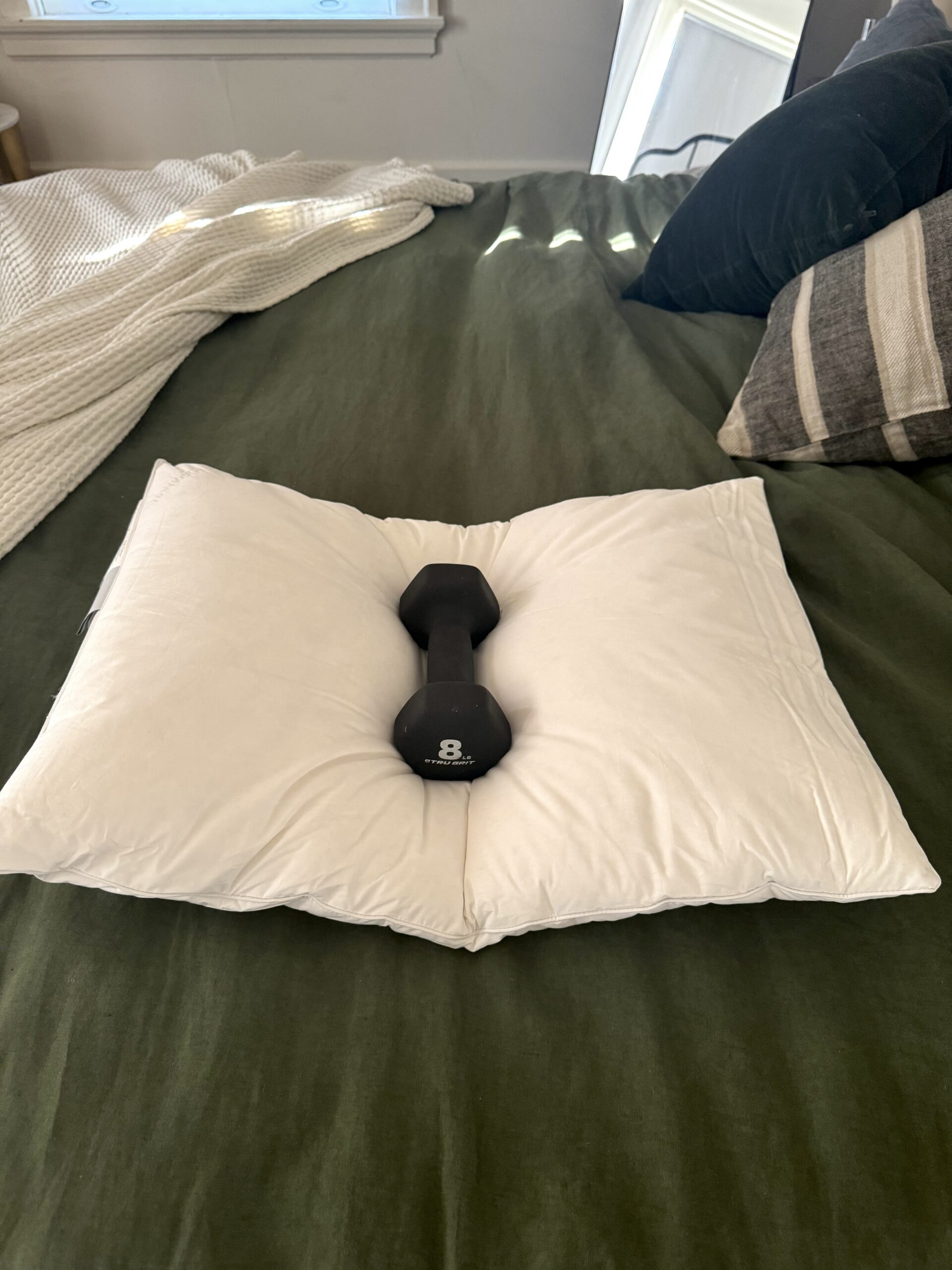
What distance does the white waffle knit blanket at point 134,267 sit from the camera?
3.28 feet

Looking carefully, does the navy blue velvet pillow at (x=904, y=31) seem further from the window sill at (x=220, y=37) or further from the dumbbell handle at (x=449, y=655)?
the window sill at (x=220, y=37)

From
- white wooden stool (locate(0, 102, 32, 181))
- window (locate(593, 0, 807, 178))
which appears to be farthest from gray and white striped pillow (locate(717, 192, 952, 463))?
white wooden stool (locate(0, 102, 32, 181))

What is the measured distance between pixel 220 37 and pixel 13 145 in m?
0.73

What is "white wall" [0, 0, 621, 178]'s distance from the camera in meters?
2.57

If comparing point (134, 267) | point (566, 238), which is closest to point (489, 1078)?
point (134, 267)

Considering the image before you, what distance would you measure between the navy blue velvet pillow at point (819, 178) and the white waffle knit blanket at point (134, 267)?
0.58m

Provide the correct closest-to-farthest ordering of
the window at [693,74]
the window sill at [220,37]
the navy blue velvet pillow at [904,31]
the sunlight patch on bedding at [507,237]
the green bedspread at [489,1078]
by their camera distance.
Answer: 1. the green bedspread at [489,1078]
2. the navy blue velvet pillow at [904,31]
3. the sunlight patch on bedding at [507,237]
4. the window at [693,74]
5. the window sill at [220,37]

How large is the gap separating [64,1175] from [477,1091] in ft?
0.83

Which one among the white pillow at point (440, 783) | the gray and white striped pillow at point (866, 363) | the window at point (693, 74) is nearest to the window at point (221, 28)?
the window at point (693, 74)

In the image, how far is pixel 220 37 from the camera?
2.54 meters

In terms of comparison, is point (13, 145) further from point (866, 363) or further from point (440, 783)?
point (440, 783)

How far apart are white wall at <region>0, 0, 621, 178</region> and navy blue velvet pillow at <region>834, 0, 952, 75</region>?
1448mm

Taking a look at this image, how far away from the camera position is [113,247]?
1399mm

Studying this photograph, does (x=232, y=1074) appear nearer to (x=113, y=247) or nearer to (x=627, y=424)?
(x=627, y=424)
